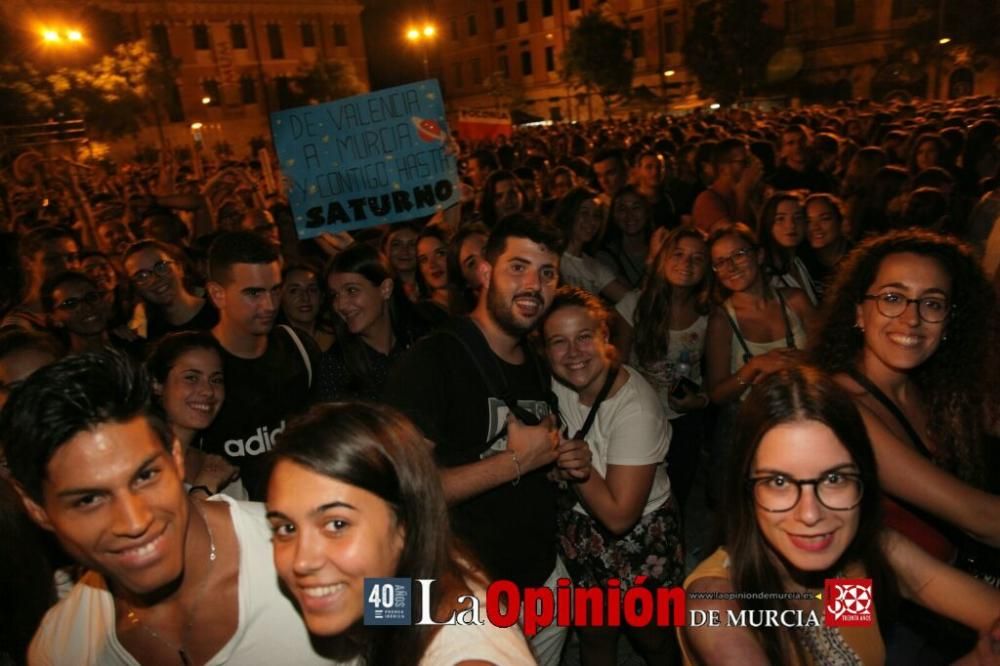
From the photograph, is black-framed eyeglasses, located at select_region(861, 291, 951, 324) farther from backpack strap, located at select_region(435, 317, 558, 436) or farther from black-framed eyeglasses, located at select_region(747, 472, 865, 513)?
backpack strap, located at select_region(435, 317, 558, 436)

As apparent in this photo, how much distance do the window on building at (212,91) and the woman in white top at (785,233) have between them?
2170 inches

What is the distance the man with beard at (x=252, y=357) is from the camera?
328 centimetres

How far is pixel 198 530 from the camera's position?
1886mm

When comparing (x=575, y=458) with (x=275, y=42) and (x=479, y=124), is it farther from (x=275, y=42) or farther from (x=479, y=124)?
(x=275, y=42)

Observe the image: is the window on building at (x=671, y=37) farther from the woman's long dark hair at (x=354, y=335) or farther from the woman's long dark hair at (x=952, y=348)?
the woman's long dark hair at (x=952, y=348)

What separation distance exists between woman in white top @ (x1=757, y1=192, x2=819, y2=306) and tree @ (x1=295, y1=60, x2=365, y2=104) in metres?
45.4

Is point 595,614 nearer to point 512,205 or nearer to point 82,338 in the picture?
point 82,338

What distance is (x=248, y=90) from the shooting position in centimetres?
5312

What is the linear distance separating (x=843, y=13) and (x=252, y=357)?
44756mm

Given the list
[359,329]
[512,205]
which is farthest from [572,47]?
[359,329]

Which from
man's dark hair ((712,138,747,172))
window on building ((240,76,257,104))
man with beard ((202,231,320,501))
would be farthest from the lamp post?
window on building ((240,76,257,104))

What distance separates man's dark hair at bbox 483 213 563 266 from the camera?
290cm

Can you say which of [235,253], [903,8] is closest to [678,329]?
[235,253]

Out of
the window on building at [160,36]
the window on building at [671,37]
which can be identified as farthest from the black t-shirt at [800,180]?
the window on building at [160,36]
